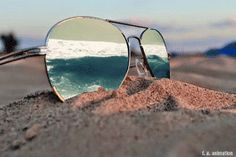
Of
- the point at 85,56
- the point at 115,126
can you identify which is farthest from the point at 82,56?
the point at 115,126

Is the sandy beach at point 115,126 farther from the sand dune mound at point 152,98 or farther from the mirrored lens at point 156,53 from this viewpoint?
the mirrored lens at point 156,53

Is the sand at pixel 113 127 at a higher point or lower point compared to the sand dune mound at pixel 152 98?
higher

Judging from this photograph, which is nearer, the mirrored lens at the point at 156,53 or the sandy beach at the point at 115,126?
the sandy beach at the point at 115,126

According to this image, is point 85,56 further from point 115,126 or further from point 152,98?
point 115,126

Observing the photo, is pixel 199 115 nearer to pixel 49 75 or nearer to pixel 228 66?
pixel 49 75

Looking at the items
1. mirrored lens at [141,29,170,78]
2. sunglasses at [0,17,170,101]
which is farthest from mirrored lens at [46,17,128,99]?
mirrored lens at [141,29,170,78]

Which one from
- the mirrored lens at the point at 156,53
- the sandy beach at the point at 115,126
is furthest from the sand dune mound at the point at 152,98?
the mirrored lens at the point at 156,53

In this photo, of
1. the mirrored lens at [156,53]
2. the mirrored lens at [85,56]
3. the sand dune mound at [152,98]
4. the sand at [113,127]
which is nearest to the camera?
the sand at [113,127]

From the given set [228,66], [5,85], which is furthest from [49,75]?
[228,66]
